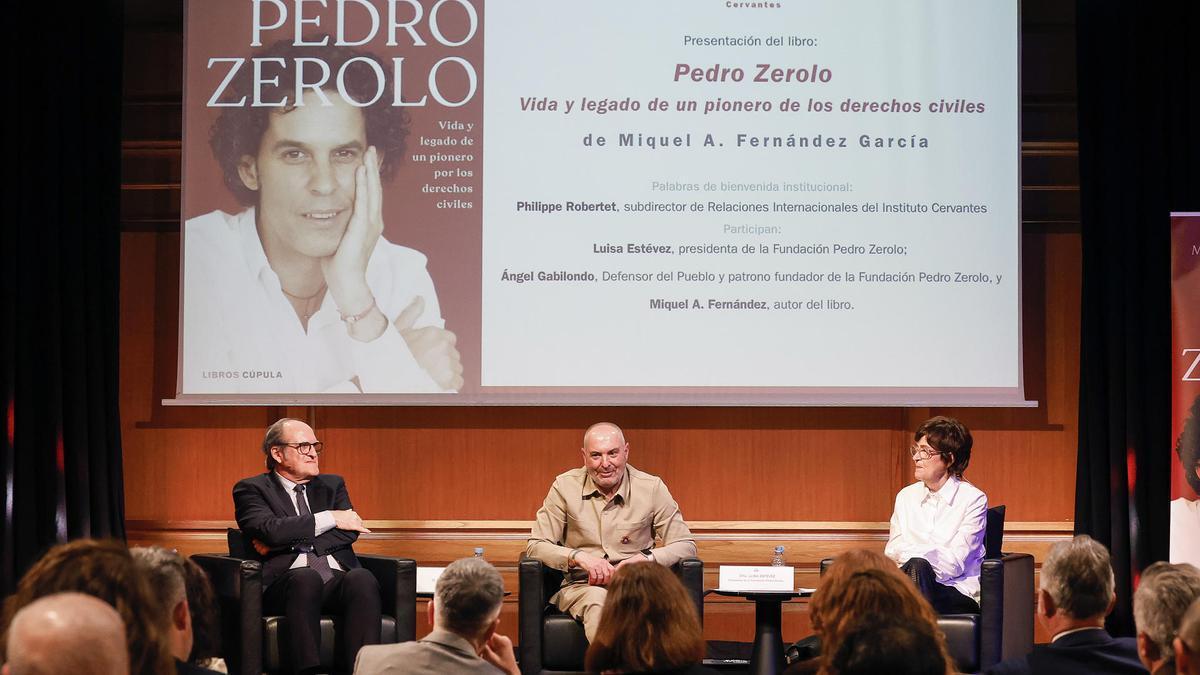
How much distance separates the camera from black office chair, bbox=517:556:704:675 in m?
4.36

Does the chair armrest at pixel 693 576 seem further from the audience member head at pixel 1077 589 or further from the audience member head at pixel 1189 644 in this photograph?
Result: the audience member head at pixel 1189 644

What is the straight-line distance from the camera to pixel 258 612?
4164 millimetres

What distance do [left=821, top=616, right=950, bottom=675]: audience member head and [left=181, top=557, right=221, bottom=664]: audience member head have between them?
5.15ft

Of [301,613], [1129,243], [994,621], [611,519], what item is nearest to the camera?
[301,613]

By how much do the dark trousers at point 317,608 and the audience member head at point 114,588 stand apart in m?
2.08

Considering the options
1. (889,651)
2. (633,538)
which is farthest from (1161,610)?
(633,538)

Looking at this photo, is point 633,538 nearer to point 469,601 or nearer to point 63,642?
point 469,601

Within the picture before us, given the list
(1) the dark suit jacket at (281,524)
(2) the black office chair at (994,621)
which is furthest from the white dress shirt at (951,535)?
(1) the dark suit jacket at (281,524)

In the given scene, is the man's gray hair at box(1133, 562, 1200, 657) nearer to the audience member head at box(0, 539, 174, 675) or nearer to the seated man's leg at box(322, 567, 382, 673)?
the audience member head at box(0, 539, 174, 675)

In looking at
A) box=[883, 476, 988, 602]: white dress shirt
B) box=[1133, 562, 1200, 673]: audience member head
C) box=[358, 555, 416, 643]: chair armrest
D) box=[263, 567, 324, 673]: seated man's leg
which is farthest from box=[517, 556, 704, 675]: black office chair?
box=[1133, 562, 1200, 673]: audience member head

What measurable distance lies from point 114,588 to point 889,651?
→ 1.30 meters

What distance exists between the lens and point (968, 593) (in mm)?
4578

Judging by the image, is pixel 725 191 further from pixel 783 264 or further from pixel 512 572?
pixel 512 572

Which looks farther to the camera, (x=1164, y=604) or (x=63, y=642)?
(x=1164, y=604)
